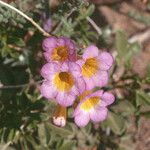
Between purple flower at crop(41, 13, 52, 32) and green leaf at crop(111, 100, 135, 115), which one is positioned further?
green leaf at crop(111, 100, 135, 115)

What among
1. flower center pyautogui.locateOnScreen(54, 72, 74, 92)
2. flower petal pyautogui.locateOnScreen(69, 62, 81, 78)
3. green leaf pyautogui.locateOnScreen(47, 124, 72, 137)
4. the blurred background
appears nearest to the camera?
flower petal pyautogui.locateOnScreen(69, 62, 81, 78)

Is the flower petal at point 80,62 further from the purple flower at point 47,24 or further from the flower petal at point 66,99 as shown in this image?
the purple flower at point 47,24

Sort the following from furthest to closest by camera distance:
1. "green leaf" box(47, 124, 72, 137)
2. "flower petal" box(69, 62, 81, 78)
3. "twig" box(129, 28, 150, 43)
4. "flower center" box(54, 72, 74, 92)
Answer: "twig" box(129, 28, 150, 43)
"green leaf" box(47, 124, 72, 137)
"flower center" box(54, 72, 74, 92)
"flower petal" box(69, 62, 81, 78)

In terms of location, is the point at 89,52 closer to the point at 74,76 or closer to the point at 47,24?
the point at 74,76

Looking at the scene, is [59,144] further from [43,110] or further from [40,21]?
[40,21]

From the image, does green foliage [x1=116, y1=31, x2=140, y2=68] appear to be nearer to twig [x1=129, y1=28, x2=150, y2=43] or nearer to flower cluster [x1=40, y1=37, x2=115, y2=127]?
twig [x1=129, y1=28, x2=150, y2=43]

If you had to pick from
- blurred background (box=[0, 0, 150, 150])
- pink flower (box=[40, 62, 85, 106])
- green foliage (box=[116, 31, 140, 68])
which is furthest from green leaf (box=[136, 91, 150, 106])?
pink flower (box=[40, 62, 85, 106])

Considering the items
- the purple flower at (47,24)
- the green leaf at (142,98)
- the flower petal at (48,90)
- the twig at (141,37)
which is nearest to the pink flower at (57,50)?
the flower petal at (48,90)

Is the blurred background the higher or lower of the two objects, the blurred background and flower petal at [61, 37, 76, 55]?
the lower

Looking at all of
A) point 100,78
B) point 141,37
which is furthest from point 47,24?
point 141,37
